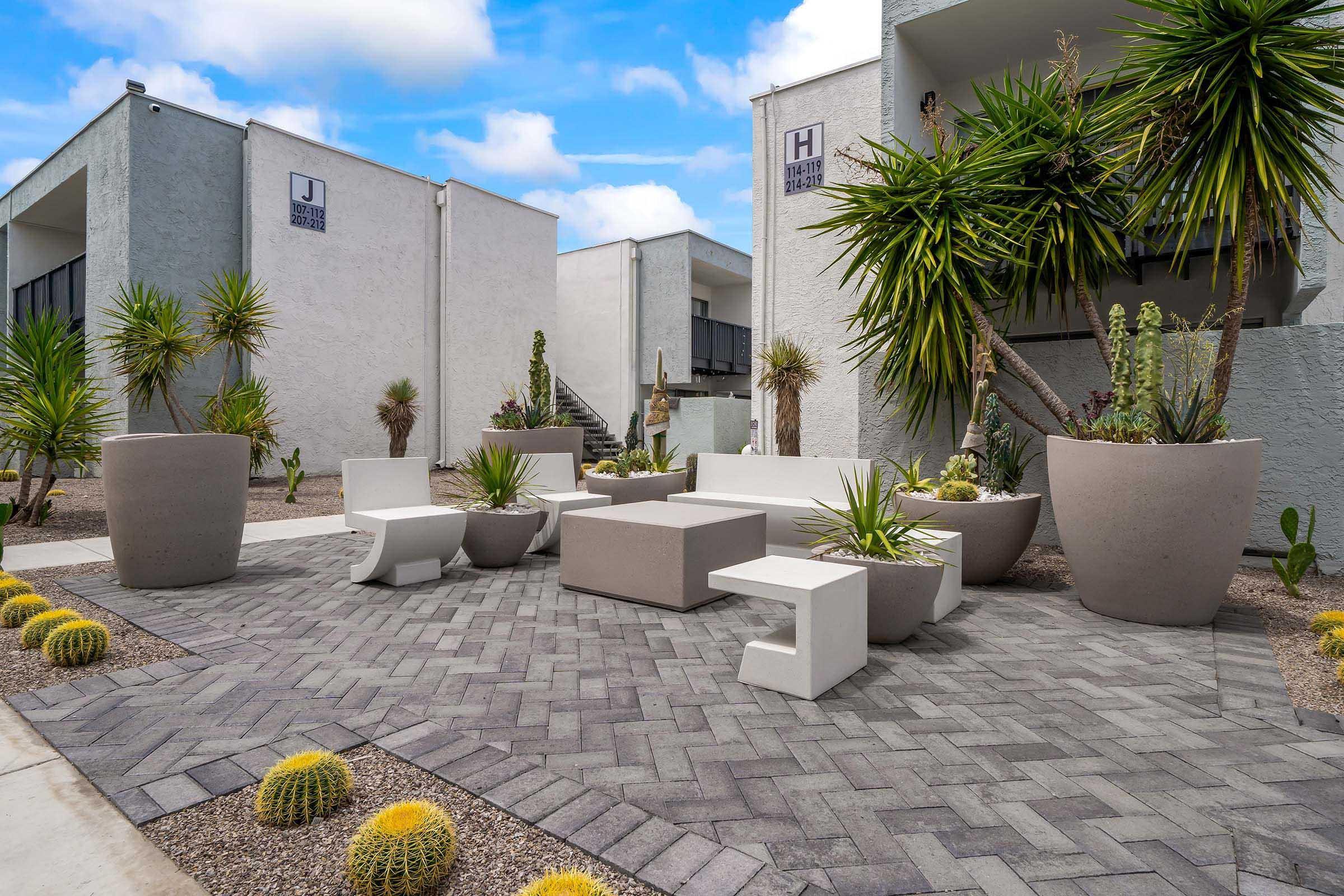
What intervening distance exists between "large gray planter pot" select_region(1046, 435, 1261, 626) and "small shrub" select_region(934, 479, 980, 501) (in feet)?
2.35

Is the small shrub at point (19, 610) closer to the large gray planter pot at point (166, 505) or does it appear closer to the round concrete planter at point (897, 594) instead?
the large gray planter pot at point (166, 505)

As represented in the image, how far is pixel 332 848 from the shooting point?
1.65 metres

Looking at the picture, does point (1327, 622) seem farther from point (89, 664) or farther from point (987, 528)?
point (89, 664)

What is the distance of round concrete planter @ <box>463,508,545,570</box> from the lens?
16.2 ft

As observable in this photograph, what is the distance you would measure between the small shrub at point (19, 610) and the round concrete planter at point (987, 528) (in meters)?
4.95

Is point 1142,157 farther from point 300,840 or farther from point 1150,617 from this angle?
point 300,840

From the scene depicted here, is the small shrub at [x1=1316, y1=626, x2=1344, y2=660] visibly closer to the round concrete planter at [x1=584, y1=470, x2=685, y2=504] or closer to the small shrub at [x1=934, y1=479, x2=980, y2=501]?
the small shrub at [x1=934, y1=479, x2=980, y2=501]

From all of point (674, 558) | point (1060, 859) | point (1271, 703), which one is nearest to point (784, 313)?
point (674, 558)

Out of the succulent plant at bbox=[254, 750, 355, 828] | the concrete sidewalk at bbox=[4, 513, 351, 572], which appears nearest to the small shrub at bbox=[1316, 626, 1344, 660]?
the succulent plant at bbox=[254, 750, 355, 828]

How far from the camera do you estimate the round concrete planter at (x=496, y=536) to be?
16.2ft

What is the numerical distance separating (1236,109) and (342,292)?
12.7 meters

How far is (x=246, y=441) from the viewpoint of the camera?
4.63 meters

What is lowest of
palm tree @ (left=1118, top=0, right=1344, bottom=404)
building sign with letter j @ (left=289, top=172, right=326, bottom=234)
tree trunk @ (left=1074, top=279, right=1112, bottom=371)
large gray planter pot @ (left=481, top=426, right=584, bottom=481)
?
large gray planter pot @ (left=481, top=426, right=584, bottom=481)

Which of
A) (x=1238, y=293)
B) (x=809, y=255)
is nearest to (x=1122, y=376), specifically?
(x=1238, y=293)
